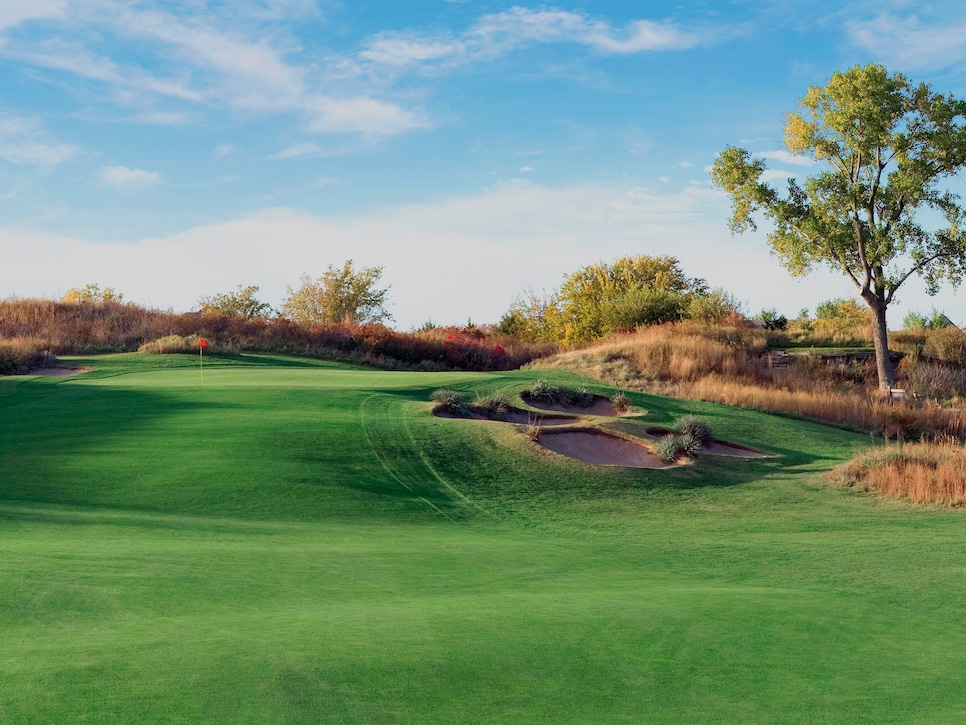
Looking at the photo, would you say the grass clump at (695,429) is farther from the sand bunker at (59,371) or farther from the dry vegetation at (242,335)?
the dry vegetation at (242,335)

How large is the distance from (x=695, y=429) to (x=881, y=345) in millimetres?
15374

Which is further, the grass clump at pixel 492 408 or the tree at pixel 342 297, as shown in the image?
the tree at pixel 342 297

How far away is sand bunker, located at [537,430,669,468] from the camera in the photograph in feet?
45.4

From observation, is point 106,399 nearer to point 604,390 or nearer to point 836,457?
point 604,390

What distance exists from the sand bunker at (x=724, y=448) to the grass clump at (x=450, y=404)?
3.14 meters

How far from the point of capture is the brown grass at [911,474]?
11.9 meters

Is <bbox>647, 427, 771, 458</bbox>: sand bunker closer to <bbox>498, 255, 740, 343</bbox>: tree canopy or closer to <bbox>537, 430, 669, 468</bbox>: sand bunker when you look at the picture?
<bbox>537, 430, 669, 468</bbox>: sand bunker

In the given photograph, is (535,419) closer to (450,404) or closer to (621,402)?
(450,404)

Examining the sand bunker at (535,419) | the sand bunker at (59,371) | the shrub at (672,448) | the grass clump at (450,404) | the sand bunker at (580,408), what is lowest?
the shrub at (672,448)

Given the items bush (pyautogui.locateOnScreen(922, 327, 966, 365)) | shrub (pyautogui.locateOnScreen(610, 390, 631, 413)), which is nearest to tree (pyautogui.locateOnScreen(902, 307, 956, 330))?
bush (pyautogui.locateOnScreen(922, 327, 966, 365))

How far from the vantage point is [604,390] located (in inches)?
740

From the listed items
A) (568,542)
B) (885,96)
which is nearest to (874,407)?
(885,96)

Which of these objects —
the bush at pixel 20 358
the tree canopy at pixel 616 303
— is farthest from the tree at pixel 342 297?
the bush at pixel 20 358

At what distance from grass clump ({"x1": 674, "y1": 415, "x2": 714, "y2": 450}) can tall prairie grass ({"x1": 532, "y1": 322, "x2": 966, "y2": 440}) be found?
4.83 metres
